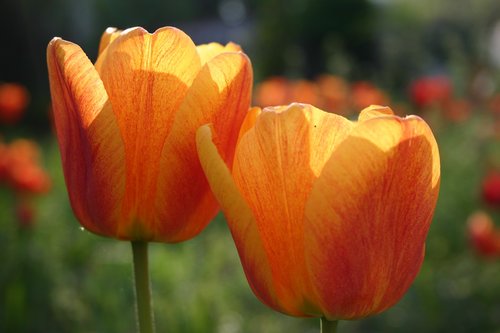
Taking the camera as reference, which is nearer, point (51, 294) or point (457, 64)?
point (51, 294)

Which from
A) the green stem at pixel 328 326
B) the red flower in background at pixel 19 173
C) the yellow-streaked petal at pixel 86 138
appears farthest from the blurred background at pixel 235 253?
the green stem at pixel 328 326

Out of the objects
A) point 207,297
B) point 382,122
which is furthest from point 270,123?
point 207,297

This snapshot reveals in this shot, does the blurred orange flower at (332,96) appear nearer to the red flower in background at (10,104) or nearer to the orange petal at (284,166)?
the red flower in background at (10,104)

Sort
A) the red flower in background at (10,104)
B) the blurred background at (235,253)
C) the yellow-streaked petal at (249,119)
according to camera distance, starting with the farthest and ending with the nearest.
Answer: the red flower in background at (10,104) → the blurred background at (235,253) → the yellow-streaked petal at (249,119)

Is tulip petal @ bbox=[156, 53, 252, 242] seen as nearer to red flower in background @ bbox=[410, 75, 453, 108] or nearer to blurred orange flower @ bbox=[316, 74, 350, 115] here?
blurred orange flower @ bbox=[316, 74, 350, 115]

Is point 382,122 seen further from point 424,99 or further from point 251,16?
point 251,16

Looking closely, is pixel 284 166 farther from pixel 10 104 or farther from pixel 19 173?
pixel 10 104
